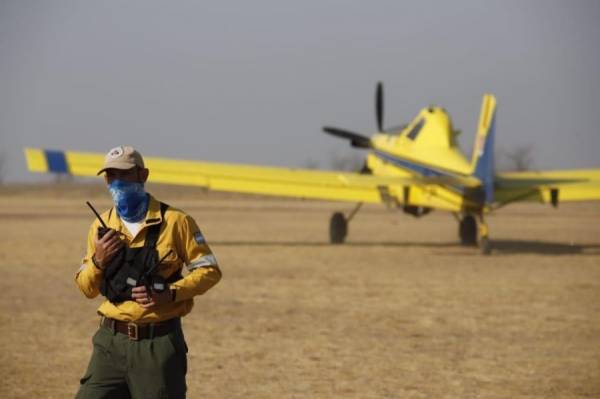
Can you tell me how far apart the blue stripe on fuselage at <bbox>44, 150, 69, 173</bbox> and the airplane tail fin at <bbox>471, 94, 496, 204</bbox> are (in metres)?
9.85

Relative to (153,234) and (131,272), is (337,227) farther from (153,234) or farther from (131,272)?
(131,272)

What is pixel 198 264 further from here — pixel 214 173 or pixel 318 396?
pixel 214 173

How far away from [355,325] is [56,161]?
15.3 m

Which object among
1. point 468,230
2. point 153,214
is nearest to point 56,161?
point 468,230

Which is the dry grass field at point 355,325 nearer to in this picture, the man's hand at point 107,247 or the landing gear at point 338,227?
the landing gear at point 338,227

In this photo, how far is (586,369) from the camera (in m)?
9.45

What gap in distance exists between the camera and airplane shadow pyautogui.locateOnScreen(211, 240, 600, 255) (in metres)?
23.6

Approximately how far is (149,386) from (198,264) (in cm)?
63

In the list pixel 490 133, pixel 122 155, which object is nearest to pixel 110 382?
pixel 122 155

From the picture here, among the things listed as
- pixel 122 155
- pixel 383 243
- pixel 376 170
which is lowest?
pixel 383 243

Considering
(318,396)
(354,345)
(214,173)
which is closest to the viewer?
(318,396)

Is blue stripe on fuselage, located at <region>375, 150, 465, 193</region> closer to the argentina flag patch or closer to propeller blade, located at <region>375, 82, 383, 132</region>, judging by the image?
propeller blade, located at <region>375, 82, 383, 132</region>

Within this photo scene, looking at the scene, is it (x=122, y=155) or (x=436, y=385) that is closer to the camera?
(x=122, y=155)

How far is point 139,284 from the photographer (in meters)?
4.95
